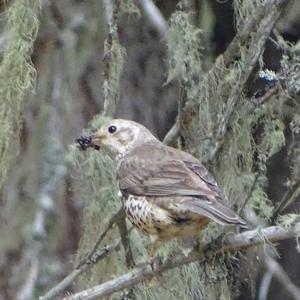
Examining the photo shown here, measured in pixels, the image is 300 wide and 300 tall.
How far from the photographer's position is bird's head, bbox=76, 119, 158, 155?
6426 mm

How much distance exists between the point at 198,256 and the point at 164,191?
364 mm

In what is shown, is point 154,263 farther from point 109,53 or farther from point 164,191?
point 109,53

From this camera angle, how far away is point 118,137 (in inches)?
259

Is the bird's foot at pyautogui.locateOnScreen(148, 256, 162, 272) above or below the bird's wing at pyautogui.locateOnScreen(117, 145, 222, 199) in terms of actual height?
below

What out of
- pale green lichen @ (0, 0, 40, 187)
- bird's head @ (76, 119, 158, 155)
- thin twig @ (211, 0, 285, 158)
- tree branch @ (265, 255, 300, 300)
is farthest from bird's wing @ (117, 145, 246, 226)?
tree branch @ (265, 255, 300, 300)

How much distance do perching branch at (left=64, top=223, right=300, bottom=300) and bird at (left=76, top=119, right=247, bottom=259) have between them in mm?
79

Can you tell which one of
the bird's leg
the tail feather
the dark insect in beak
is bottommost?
the bird's leg

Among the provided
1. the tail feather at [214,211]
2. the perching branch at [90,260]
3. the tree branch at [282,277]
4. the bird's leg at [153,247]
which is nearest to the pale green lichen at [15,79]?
the perching branch at [90,260]

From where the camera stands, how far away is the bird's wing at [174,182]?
18.3 feet

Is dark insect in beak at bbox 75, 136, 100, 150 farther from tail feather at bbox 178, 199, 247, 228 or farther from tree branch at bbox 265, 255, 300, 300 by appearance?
tree branch at bbox 265, 255, 300, 300

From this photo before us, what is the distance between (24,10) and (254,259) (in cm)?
Answer: 147

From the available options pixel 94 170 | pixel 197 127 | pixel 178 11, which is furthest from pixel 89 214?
pixel 178 11

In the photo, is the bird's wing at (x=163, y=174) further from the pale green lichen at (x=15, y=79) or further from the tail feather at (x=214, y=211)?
the pale green lichen at (x=15, y=79)

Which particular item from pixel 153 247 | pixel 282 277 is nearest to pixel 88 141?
pixel 153 247
